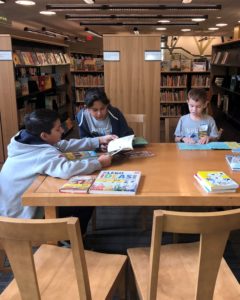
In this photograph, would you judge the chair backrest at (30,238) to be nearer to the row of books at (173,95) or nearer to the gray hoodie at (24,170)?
the gray hoodie at (24,170)

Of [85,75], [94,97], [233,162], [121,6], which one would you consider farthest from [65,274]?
[85,75]

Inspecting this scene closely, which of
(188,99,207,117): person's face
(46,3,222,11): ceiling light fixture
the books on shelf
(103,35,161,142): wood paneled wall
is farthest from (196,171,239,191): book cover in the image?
(46,3,222,11): ceiling light fixture

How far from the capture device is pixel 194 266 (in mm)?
1352

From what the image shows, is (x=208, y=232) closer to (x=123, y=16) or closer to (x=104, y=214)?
(x=104, y=214)

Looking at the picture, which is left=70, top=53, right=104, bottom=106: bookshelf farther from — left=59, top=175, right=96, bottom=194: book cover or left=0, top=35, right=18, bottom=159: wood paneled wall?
left=59, top=175, right=96, bottom=194: book cover

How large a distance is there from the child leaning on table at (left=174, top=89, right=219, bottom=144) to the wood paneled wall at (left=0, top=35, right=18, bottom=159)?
232 cm

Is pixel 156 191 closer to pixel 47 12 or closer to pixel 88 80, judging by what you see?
pixel 88 80

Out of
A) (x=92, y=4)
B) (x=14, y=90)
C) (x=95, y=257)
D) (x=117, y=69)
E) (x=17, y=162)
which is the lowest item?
(x=95, y=257)

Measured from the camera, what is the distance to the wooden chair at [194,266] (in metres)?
0.94

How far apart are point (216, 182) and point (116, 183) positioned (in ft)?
1.53

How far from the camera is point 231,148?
7.00ft

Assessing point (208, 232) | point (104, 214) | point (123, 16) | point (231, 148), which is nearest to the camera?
point (208, 232)

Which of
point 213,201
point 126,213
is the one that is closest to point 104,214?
point 126,213

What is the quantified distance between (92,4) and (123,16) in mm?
1412
